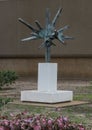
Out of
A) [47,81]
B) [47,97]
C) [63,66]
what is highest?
[63,66]

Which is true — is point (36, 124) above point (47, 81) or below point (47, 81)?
below

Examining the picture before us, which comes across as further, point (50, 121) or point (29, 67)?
point (29, 67)

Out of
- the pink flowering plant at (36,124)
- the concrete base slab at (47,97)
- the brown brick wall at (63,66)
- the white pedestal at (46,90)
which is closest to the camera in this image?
the pink flowering plant at (36,124)

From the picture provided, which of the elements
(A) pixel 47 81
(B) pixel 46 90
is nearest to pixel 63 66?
(A) pixel 47 81

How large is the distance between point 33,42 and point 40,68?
40.8 feet

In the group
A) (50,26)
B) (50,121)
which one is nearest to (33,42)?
(50,26)

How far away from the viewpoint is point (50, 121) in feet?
17.0

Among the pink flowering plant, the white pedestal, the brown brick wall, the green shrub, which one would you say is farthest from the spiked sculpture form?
the brown brick wall

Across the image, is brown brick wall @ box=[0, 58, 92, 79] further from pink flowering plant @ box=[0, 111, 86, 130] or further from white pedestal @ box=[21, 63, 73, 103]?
pink flowering plant @ box=[0, 111, 86, 130]

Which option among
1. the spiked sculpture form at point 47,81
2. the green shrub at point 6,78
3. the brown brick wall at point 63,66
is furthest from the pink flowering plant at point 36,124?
the brown brick wall at point 63,66

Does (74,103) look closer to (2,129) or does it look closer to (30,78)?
(2,129)

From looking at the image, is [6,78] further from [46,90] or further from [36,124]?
[36,124]

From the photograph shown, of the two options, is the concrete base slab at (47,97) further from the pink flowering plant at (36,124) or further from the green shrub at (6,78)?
the pink flowering plant at (36,124)

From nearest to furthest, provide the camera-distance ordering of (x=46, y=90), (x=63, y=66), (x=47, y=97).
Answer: (x=47, y=97) < (x=46, y=90) < (x=63, y=66)
